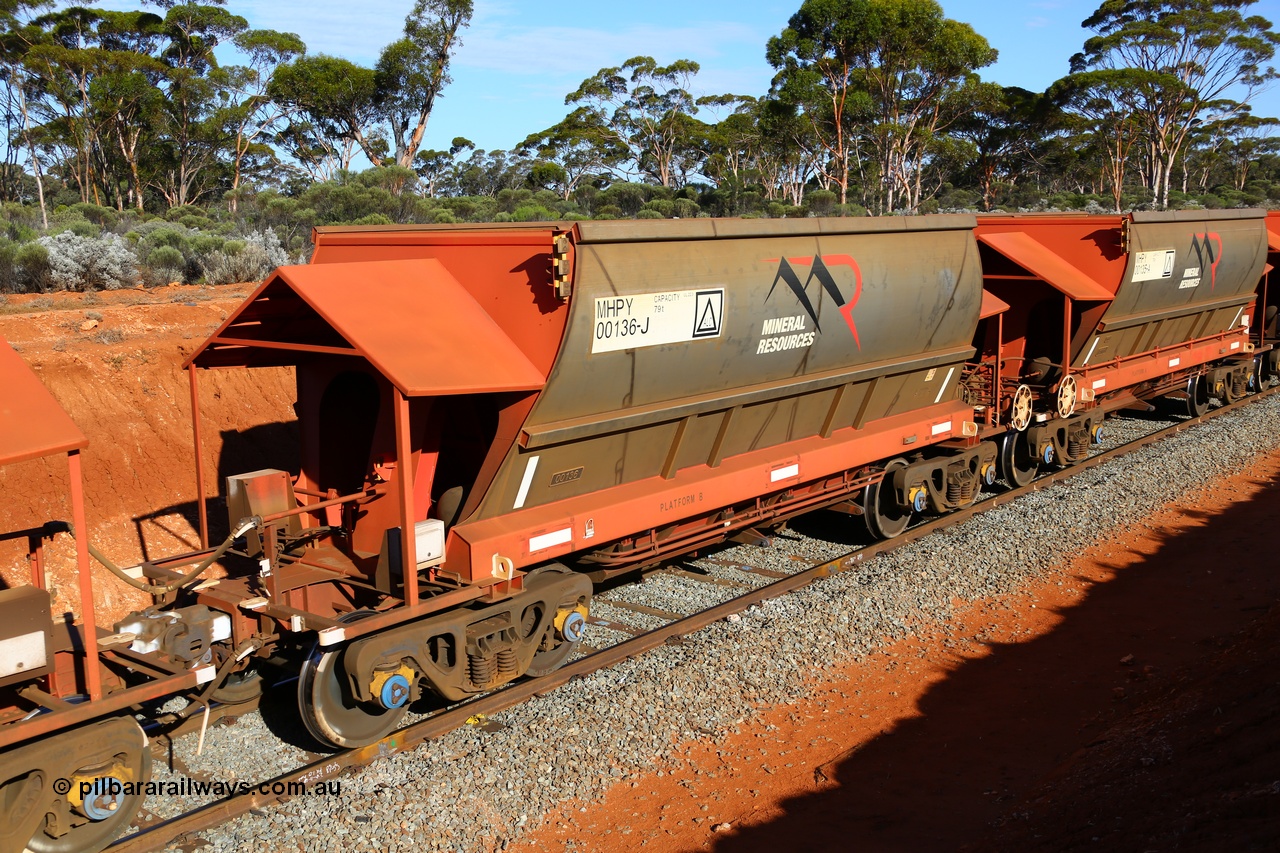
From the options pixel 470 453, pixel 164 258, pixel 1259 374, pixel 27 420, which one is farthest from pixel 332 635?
pixel 1259 374

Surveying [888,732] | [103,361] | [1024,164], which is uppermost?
[1024,164]

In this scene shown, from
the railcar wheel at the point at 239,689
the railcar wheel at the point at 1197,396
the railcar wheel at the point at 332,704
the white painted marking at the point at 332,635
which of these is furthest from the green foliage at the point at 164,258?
the railcar wheel at the point at 1197,396

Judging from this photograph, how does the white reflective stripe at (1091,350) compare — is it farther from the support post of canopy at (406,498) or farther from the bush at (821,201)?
the bush at (821,201)

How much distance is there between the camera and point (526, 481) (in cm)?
727

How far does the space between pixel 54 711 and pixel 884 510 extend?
26.7ft

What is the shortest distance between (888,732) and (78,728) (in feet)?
15.7

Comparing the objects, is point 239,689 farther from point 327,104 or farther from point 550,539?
point 327,104

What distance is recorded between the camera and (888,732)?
275 inches

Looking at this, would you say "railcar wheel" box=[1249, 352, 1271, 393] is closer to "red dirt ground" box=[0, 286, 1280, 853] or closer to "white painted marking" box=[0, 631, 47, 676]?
"red dirt ground" box=[0, 286, 1280, 853]

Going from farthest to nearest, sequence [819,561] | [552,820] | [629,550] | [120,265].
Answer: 1. [120,265]
2. [819,561]
3. [629,550]
4. [552,820]

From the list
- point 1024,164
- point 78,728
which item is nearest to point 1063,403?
point 78,728

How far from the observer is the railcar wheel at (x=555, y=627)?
24.7 feet

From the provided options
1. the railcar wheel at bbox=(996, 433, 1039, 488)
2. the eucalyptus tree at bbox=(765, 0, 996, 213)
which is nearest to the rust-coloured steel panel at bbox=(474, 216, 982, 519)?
the railcar wheel at bbox=(996, 433, 1039, 488)

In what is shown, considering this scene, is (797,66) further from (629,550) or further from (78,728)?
(78,728)
